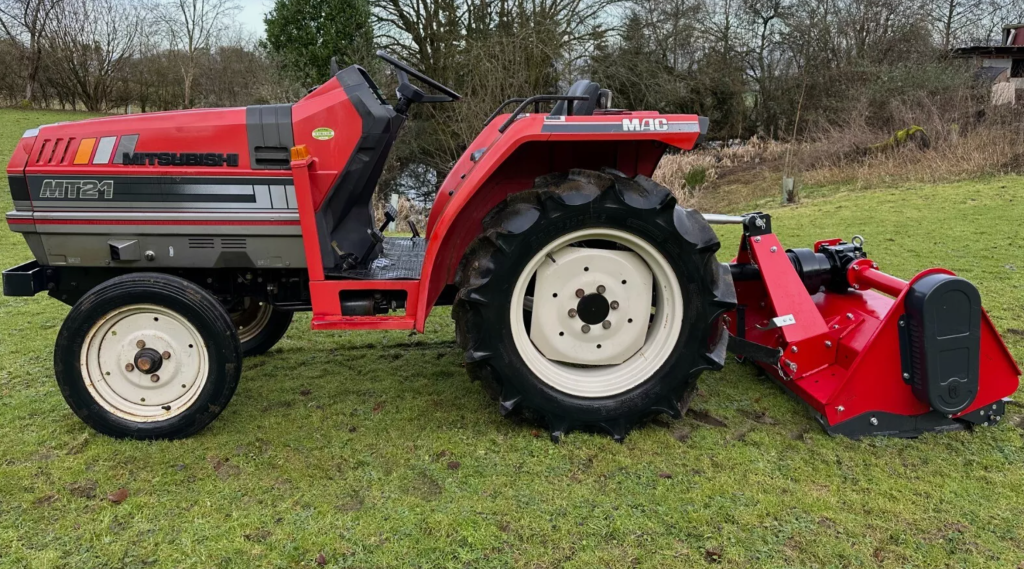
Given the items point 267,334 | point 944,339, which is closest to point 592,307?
point 944,339

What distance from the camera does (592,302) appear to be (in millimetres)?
2645

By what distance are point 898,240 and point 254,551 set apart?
20.5 feet

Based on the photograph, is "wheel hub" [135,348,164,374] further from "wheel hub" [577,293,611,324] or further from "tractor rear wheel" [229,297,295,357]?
"wheel hub" [577,293,611,324]

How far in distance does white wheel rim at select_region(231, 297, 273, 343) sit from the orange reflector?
121 cm

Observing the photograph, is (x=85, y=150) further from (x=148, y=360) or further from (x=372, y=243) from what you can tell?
(x=372, y=243)

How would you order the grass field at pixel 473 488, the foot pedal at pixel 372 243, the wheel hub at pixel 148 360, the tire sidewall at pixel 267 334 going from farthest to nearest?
the tire sidewall at pixel 267 334 < the foot pedal at pixel 372 243 < the wheel hub at pixel 148 360 < the grass field at pixel 473 488

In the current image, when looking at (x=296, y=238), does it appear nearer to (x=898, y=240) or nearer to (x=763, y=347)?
(x=763, y=347)

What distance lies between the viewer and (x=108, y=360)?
2.56 metres

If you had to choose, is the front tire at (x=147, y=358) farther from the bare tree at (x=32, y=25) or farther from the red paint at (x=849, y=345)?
the bare tree at (x=32, y=25)

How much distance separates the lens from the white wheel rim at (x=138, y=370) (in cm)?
254

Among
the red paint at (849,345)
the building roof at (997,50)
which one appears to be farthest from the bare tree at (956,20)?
the red paint at (849,345)

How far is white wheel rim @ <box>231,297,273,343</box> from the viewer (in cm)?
362

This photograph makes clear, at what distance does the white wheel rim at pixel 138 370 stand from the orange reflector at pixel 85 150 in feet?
2.01

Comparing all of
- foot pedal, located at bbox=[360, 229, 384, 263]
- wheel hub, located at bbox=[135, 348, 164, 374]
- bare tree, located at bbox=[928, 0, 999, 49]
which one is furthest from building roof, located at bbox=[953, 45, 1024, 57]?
wheel hub, located at bbox=[135, 348, 164, 374]
